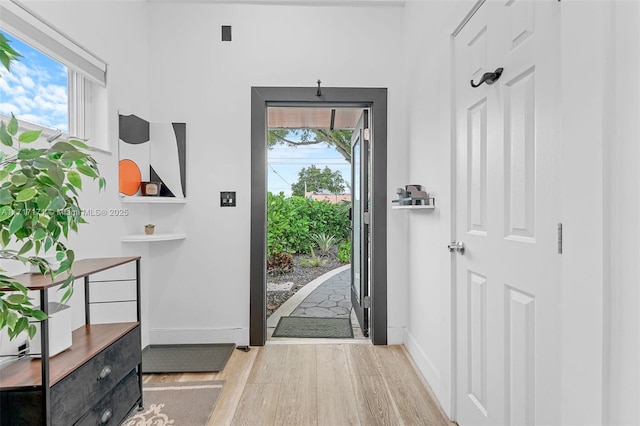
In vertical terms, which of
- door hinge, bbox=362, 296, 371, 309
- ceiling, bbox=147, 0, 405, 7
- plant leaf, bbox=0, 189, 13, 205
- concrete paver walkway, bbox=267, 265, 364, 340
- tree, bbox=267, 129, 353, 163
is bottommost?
concrete paver walkway, bbox=267, 265, 364, 340

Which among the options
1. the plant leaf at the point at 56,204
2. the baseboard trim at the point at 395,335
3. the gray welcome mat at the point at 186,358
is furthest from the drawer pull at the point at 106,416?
the baseboard trim at the point at 395,335

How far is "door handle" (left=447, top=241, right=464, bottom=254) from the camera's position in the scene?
169 cm

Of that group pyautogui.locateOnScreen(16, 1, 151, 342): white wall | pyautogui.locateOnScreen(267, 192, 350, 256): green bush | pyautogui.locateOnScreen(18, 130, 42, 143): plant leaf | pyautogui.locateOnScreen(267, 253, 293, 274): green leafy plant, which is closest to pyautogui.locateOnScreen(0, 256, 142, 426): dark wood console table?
pyautogui.locateOnScreen(16, 1, 151, 342): white wall

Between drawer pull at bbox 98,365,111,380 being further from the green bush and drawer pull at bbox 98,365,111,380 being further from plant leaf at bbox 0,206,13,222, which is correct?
the green bush

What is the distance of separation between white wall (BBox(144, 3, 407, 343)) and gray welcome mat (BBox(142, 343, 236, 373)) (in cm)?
9

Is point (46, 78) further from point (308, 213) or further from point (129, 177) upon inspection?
point (308, 213)

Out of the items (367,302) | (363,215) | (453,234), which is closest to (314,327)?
(367,302)

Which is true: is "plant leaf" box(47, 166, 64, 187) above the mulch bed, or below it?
above

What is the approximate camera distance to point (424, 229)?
226 centimetres

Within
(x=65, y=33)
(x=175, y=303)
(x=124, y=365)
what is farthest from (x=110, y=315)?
(x=65, y=33)

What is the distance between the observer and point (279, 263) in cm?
568

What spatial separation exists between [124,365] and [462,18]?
7.57ft

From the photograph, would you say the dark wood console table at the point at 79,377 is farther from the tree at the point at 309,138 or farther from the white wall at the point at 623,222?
the tree at the point at 309,138

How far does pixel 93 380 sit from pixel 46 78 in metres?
1.55
